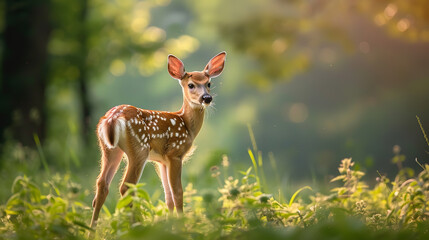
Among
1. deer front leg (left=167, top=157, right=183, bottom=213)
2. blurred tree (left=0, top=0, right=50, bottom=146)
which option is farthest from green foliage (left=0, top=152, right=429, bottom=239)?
blurred tree (left=0, top=0, right=50, bottom=146)

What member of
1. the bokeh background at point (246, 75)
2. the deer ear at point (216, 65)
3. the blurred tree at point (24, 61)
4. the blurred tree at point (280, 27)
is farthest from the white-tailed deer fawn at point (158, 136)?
the blurred tree at point (24, 61)

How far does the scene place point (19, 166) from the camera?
6.09 meters

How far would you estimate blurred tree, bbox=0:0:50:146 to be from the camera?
380 inches

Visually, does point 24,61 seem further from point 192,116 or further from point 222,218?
point 222,218

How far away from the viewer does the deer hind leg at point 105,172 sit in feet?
11.1

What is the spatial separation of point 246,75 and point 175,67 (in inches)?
370

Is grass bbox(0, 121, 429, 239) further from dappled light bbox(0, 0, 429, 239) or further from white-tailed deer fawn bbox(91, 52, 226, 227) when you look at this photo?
white-tailed deer fawn bbox(91, 52, 226, 227)

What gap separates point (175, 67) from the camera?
3986 millimetres

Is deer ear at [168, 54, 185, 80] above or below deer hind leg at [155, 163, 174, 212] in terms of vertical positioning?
above

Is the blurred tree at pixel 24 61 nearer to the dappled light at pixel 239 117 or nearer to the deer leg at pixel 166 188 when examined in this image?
the dappled light at pixel 239 117

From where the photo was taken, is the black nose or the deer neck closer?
the black nose

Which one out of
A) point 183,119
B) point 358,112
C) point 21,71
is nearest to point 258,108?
point 358,112

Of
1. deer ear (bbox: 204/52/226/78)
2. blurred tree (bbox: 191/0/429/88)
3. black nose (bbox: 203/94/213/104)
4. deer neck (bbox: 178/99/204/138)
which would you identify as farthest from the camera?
blurred tree (bbox: 191/0/429/88)

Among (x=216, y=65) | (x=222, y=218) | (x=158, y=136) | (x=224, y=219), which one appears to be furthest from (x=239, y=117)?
(x=224, y=219)
